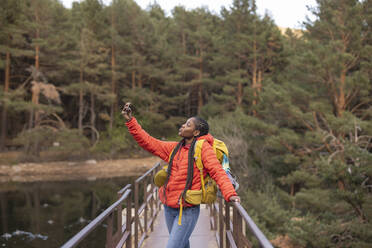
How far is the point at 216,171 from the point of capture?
245 cm

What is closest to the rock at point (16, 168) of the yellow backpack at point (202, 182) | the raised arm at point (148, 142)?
the raised arm at point (148, 142)

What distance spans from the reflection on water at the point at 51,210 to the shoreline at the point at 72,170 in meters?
1.91

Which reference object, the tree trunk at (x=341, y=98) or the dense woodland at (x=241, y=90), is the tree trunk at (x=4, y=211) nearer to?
the dense woodland at (x=241, y=90)

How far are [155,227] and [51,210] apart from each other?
35.5 feet

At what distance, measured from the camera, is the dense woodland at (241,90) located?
12.8 meters

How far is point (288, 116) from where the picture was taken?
17578 mm

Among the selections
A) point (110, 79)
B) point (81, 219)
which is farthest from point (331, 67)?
point (110, 79)

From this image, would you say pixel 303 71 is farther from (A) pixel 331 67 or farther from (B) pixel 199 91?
(B) pixel 199 91

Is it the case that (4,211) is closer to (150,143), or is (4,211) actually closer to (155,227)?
(155,227)

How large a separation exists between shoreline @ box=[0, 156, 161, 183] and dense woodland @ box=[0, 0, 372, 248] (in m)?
1.22

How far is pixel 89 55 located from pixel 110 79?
354 cm

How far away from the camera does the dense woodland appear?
1280 cm

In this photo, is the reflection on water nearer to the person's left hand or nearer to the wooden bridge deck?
the wooden bridge deck

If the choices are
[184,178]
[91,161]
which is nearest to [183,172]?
[184,178]
